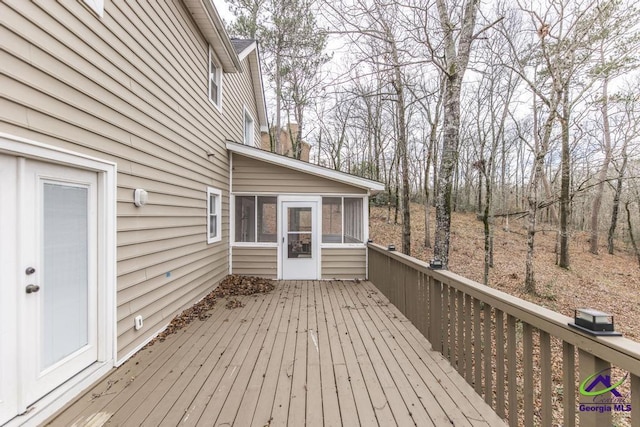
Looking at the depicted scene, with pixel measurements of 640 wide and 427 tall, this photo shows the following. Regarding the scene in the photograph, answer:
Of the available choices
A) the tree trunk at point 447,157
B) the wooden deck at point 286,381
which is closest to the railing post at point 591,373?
the wooden deck at point 286,381

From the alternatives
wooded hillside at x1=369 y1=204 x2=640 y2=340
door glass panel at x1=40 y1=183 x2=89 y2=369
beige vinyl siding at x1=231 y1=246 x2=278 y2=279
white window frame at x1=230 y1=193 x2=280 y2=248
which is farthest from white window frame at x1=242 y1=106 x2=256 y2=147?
wooded hillside at x1=369 y1=204 x2=640 y2=340

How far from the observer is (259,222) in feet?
21.2

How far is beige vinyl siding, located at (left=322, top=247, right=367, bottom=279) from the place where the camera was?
6438 mm

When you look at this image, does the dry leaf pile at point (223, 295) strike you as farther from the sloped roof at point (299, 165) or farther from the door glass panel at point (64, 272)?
the sloped roof at point (299, 165)

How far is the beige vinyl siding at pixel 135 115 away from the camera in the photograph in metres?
1.90

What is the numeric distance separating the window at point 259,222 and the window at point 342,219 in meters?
1.13

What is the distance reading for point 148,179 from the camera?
3270 millimetres

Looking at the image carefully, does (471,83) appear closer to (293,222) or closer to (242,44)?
(242,44)

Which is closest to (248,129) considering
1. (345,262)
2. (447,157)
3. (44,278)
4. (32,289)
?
(345,262)

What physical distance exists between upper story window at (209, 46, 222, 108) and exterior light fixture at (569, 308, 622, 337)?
565 centimetres

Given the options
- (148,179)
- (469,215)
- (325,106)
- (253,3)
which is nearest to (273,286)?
(148,179)

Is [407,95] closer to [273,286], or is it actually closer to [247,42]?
[247,42]

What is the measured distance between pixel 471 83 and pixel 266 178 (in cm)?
840

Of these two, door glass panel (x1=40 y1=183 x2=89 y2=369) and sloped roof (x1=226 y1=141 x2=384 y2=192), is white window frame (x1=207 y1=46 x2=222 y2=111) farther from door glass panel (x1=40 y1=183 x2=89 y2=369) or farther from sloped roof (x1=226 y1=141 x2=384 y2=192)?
door glass panel (x1=40 y1=183 x2=89 y2=369)
